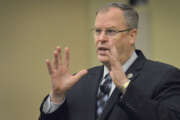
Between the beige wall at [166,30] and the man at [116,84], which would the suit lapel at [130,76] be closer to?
the man at [116,84]

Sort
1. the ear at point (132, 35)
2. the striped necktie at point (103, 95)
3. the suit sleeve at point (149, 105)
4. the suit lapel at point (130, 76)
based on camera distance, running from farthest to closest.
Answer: the ear at point (132, 35)
the striped necktie at point (103, 95)
the suit lapel at point (130, 76)
the suit sleeve at point (149, 105)

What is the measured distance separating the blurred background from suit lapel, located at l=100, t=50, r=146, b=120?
242 cm

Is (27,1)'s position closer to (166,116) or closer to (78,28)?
(78,28)

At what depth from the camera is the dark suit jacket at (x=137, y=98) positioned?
1.93m

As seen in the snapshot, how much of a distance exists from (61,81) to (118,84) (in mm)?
370

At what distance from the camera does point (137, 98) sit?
6.40ft

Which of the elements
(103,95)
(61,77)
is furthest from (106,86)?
(61,77)

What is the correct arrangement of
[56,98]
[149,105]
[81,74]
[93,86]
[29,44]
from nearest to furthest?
1. [149,105]
2. [81,74]
3. [56,98]
4. [93,86]
5. [29,44]

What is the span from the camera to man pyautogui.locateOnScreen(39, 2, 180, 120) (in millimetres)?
1953

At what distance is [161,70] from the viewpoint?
2.21 meters

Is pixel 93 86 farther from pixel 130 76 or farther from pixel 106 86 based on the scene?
pixel 130 76

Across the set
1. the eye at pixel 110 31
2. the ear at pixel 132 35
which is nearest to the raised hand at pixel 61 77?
the eye at pixel 110 31

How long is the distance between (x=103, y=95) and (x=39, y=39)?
2.66 metres

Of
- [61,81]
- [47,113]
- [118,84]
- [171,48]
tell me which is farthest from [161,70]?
[171,48]
